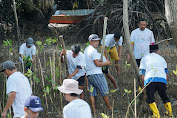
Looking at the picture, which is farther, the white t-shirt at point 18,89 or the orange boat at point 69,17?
the orange boat at point 69,17

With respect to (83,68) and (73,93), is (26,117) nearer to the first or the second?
(73,93)

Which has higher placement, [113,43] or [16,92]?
[113,43]

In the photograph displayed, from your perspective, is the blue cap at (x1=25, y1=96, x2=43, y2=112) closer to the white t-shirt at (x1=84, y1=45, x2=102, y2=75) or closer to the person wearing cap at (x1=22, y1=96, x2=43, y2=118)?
the person wearing cap at (x1=22, y1=96, x2=43, y2=118)

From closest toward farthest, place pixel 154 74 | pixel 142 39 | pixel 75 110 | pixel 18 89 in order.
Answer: pixel 75 110 → pixel 18 89 → pixel 154 74 → pixel 142 39

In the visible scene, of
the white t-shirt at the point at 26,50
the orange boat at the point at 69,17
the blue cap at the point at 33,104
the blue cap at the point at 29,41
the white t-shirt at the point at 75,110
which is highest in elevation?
the orange boat at the point at 69,17

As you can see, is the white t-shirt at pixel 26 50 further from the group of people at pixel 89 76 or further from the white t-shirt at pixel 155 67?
the white t-shirt at pixel 155 67

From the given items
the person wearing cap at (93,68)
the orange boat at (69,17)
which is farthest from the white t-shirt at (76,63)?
the orange boat at (69,17)

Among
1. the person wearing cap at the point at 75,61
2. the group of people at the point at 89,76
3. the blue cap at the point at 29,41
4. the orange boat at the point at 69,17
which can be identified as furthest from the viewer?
the orange boat at the point at 69,17

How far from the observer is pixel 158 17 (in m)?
14.2

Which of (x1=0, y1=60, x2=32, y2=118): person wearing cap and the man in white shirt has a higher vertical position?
the man in white shirt

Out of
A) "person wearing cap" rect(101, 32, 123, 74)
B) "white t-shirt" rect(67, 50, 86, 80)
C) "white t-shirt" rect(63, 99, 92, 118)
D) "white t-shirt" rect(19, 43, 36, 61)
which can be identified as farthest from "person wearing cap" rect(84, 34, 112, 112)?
"white t-shirt" rect(63, 99, 92, 118)

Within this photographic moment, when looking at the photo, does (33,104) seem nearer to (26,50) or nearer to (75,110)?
(75,110)

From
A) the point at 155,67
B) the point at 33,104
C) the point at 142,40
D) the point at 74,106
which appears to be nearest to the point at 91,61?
the point at 155,67

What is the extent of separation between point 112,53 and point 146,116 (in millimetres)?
2726
